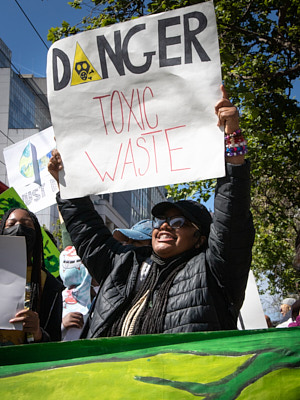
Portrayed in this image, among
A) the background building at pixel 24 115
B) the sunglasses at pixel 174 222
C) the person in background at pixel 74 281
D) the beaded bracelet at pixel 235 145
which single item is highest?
the background building at pixel 24 115

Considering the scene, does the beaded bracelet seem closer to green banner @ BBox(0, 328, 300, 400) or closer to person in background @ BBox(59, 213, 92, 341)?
green banner @ BBox(0, 328, 300, 400)

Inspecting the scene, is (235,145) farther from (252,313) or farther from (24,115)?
(24,115)

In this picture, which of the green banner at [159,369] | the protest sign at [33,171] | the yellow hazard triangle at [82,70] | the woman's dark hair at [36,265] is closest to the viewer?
the green banner at [159,369]

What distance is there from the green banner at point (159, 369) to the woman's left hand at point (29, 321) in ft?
2.88

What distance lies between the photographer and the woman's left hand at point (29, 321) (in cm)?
246

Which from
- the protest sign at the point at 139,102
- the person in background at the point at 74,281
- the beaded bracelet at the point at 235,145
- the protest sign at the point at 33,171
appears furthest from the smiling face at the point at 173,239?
the protest sign at the point at 33,171

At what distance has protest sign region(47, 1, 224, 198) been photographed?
7.54 ft

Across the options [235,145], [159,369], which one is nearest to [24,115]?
[235,145]

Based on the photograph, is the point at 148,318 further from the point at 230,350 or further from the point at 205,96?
the point at 205,96

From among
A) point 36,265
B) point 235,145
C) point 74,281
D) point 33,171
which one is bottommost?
point 74,281

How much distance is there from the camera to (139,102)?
2.45 m

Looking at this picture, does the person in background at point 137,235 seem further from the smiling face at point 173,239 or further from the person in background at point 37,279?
the smiling face at point 173,239

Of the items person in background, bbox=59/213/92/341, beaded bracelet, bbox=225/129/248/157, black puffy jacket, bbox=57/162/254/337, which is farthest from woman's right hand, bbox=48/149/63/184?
person in background, bbox=59/213/92/341

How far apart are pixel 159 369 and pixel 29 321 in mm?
1196
